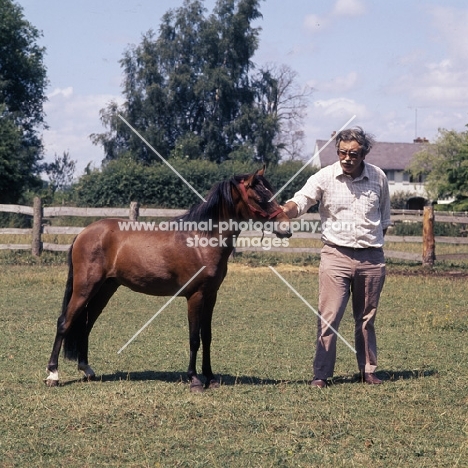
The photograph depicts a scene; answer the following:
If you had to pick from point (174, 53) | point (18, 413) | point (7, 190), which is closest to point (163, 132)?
point (174, 53)

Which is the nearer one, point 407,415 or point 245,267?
point 407,415

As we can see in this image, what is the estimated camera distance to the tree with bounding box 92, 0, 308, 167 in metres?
50.1

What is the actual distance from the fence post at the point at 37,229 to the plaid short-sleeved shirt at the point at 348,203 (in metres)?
13.9

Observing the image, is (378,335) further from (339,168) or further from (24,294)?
(24,294)

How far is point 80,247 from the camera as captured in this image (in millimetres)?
7199

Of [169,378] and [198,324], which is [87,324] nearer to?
[169,378]

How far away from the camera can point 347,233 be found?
22.3ft

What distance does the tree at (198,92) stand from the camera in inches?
1973

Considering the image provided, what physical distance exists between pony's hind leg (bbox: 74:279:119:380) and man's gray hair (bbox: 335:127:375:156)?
2514mm

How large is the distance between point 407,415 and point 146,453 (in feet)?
6.64

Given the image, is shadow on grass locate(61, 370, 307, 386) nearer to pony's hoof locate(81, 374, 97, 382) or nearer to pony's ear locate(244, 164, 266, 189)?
pony's hoof locate(81, 374, 97, 382)

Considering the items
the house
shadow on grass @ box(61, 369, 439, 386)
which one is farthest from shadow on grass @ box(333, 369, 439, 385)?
the house

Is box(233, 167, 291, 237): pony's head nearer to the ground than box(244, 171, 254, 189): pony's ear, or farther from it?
nearer to the ground

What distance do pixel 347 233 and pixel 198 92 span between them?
4397 centimetres
